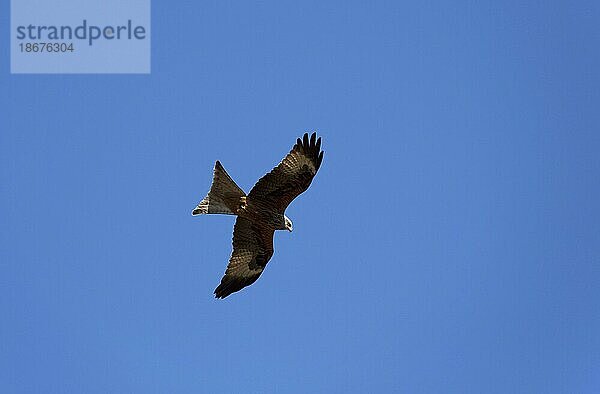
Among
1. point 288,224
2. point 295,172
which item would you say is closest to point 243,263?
point 288,224

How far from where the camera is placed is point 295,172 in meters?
13.2

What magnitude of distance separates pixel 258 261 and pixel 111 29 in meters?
5.52

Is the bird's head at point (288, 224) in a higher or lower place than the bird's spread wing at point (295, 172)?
lower

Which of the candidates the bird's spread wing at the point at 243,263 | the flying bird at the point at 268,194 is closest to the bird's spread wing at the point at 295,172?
the flying bird at the point at 268,194

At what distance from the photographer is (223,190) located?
13383 mm

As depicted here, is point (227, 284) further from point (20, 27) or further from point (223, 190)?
point (20, 27)

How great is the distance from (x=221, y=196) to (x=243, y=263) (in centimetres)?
134

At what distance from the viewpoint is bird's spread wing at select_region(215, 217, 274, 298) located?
14336mm

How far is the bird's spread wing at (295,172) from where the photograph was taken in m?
13.2

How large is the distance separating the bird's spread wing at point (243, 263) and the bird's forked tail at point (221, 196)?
0.80 m

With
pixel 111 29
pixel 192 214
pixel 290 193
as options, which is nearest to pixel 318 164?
pixel 290 193

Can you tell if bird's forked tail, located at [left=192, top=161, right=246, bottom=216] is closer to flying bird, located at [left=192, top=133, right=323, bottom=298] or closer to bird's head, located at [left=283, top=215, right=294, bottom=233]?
flying bird, located at [left=192, top=133, right=323, bottom=298]

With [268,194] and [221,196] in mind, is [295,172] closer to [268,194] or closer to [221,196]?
[268,194]

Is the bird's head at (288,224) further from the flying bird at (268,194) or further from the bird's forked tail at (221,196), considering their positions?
the bird's forked tail at (221,196)
